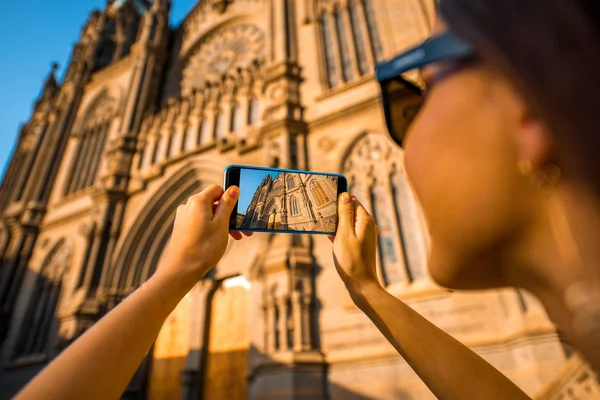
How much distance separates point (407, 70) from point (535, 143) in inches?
12.9

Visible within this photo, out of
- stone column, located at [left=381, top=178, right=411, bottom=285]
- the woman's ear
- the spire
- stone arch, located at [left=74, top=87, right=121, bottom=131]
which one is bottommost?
the woman's ear

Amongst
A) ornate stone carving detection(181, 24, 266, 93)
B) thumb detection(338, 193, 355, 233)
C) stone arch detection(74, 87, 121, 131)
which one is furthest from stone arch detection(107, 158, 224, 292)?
thumb detection(338, 193, 355, 233)

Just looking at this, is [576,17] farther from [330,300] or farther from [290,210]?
[330,300]

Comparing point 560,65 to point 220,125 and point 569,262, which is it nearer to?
point 569,262

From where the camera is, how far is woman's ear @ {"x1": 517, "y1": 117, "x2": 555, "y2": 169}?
488 mm

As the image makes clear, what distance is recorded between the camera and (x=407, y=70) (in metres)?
0.73

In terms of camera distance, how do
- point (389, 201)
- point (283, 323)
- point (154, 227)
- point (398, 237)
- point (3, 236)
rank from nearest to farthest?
point (283, 323), point (398, 237), point (389, 201), point (154, 227), point (3, 236)

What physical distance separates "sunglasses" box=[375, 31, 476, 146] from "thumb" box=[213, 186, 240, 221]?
0.56 m

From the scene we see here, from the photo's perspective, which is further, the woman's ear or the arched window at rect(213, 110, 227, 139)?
the arched window at rect(213, 110, 227, 139)

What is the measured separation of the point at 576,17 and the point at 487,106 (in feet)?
0.53

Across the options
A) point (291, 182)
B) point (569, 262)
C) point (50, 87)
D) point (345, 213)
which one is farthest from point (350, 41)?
point (50, 87)

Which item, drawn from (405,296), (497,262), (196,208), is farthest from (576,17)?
(405,296)

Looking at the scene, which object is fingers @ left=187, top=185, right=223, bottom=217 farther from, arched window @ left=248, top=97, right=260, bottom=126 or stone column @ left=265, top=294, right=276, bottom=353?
arched window @ left=248, top=97, right=260, bottom=126

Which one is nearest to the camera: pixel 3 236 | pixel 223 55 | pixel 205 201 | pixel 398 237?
pixel 205 201
